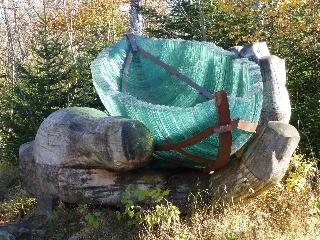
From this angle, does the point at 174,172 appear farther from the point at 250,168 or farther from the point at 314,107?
the point at 314,107

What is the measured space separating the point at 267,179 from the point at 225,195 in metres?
0.49

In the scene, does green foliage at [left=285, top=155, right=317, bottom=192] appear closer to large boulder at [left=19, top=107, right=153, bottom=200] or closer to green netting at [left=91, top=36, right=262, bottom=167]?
green netting at [left=91, top=36, right=262, bottom=167]

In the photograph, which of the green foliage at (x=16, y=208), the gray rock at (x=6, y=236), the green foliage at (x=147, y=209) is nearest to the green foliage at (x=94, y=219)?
the green foliage at (x=147, y=209)

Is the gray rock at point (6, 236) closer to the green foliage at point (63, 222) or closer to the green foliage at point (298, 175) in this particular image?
the green foliage at point (63, 222)

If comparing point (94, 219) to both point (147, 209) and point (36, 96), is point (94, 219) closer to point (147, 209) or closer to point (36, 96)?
point (147, 209)

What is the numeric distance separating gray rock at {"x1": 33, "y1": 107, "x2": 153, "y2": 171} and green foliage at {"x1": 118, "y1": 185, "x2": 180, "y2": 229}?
0.27 metres

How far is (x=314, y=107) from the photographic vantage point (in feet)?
21.1

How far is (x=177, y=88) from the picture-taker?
6543 millimetres

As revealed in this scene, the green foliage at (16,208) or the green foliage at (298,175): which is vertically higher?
the green foliage at (298,175)

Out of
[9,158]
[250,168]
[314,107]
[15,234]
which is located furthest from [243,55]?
[9,158]

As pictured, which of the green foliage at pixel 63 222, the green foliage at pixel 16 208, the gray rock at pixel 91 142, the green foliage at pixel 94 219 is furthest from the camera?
the green foliage at pixel 16 208

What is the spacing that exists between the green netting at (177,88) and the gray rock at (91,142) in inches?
7.9

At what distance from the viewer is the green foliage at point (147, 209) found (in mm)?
4215

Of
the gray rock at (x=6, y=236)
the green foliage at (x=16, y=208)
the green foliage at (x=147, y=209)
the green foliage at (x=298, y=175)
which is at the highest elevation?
the green foliage at (x=298, y=175)
